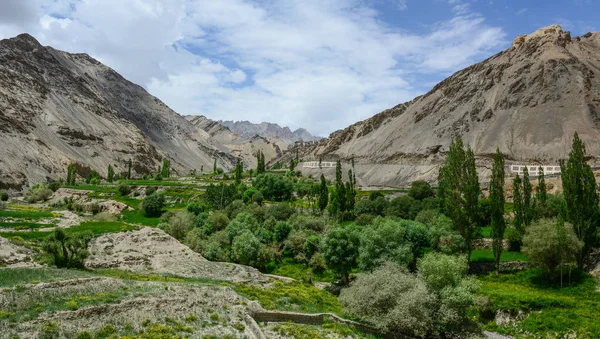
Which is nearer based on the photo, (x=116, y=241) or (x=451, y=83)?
(x=116, y=241)

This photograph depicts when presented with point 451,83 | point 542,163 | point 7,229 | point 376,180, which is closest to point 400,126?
point 451,83

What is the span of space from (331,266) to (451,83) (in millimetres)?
150371

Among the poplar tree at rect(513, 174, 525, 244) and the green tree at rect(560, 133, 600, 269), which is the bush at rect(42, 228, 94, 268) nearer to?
the green tree at rect(560, 133, 600, 269)

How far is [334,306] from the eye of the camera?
1496 inches

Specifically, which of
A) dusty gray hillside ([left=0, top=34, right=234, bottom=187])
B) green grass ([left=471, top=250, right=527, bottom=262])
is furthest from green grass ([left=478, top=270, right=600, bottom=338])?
dusty gray hillside ([left=0, top=34, right=234, bottom=187])

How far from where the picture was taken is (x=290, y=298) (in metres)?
35.8

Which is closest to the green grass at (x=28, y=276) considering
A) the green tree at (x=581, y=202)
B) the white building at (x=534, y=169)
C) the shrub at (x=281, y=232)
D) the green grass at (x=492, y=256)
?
the shrub at (x=281, y=232)

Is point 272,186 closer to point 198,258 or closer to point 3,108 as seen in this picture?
point 198,258

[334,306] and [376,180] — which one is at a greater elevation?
[376,180]

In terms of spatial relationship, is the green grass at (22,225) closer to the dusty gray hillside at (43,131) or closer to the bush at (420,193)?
the bush at (420,193)

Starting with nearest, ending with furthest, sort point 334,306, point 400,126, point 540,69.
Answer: point 334,306, point 540,69, point 400,126

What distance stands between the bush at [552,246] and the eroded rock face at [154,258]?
24998mm

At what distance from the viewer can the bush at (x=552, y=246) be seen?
42.9 meters

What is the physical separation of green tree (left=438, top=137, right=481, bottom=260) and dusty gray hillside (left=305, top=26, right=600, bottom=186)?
82705 millimetres
